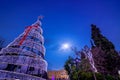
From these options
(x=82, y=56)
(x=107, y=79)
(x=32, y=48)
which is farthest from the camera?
(x=82, y=56)

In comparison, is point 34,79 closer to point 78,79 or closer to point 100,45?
point 78,79

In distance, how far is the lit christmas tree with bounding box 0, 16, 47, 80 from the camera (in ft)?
42.1

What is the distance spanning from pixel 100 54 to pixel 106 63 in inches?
86.8

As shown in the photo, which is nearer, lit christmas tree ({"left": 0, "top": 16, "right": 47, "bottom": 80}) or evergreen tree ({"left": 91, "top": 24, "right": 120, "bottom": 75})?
lit christmas tree ({"left": 0, "top": 16, "right": 47, "bottom": 80})

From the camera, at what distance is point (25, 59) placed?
1398 centimetres

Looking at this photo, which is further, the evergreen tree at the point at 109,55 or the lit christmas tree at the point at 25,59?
the evergreen tree at the point at 109,55

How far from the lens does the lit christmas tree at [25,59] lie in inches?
505

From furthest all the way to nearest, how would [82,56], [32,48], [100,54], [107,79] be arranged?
[82,56] → [100,54] → [107,79] → [32,48]

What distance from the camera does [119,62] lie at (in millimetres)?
28016

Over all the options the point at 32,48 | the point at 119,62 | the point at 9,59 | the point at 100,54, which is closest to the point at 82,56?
the point at 100,54

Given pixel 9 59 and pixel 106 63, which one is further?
pixel 106 63

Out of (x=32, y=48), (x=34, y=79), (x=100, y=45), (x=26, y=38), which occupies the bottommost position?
(x=34, y=79)

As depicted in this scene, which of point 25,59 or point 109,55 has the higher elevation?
point 109,55

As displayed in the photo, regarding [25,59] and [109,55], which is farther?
[109,55]
